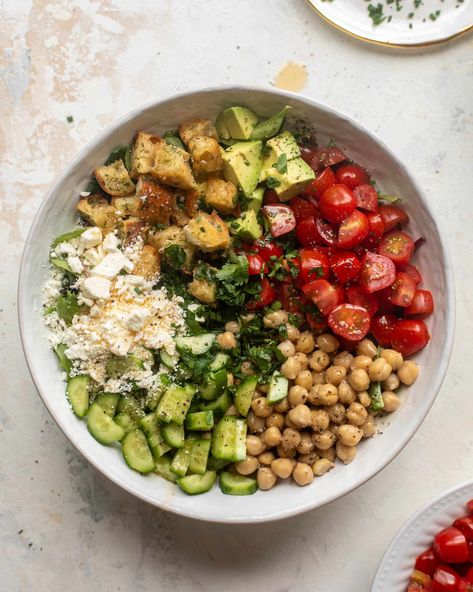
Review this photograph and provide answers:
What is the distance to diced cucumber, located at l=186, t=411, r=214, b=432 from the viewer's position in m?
2.39

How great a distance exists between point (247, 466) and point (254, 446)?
8 cm

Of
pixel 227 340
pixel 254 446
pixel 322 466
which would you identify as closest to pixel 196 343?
pixel 227 340

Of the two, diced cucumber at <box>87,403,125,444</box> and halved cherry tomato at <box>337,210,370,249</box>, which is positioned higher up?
halved cherry tomato at <box>337,210,370,249</box>

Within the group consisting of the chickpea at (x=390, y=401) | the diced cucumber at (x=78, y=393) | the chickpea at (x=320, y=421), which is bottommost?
the diced cucumber at (x=78, y=393)

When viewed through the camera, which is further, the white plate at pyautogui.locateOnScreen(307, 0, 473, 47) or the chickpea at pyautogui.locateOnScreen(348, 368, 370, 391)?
the white plate at pyautogui.locateOnScreen(307, 0, 473, 47)

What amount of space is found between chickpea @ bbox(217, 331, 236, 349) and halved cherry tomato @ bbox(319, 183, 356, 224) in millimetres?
552

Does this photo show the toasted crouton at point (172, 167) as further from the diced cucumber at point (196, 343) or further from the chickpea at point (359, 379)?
the chickpea at point (359, 379)

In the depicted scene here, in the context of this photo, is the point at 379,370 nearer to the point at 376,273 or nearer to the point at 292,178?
the point at 376,273

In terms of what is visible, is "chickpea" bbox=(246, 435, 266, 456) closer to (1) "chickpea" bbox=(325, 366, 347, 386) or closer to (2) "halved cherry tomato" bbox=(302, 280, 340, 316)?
(1) "chickpea" bbox=(325, 366, 347, 386)

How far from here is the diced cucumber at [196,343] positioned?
7.87 ft

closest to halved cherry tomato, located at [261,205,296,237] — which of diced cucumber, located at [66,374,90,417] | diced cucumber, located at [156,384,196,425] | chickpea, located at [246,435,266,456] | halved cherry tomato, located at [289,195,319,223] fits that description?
halved cherry tomato, located at [289,195,319,223]

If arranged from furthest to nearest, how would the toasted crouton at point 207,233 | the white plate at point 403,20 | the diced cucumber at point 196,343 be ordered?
1. the white plate at point 403,20
2. the diced cucumber at point 196,343
3. the toasted crouton at point 207,233

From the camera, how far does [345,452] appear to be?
2439mm

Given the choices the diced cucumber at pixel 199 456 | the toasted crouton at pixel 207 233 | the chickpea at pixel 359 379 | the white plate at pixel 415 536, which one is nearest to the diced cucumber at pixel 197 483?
the diced cucumber at pixel 199 456
